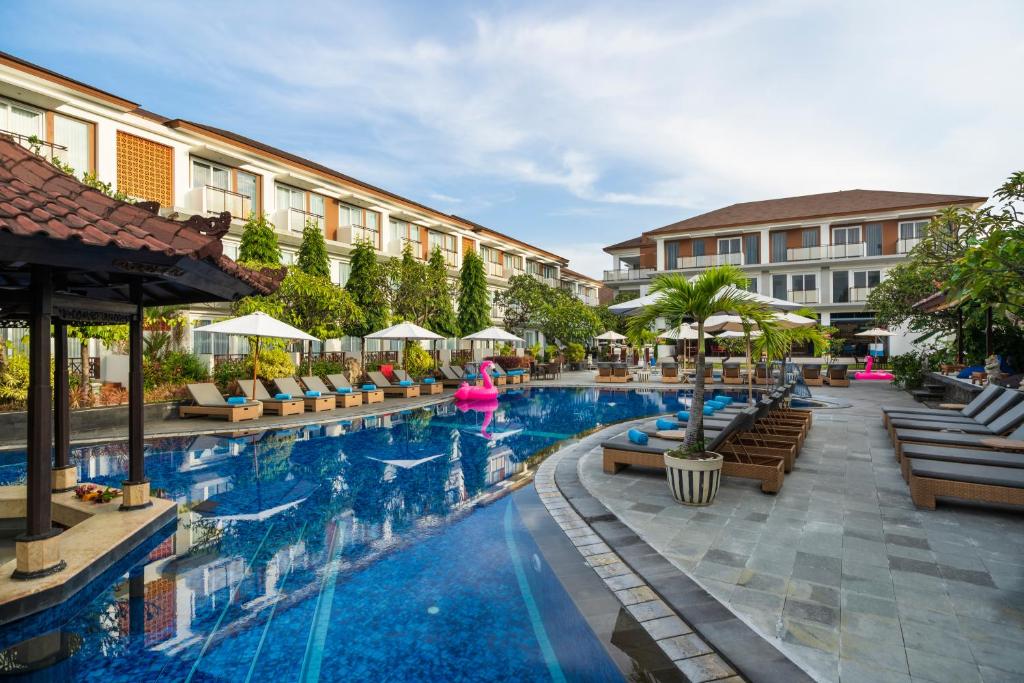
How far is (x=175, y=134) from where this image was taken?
1923cm

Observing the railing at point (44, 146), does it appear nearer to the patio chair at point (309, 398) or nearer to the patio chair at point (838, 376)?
the patio chair at point (309, 398)

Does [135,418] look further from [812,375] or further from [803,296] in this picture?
[803,296]

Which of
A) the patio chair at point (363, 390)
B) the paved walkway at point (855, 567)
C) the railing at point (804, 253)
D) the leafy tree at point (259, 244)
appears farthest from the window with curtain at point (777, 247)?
the paved walkway at point (855, 567)

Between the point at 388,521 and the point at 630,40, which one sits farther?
the point at 630,40

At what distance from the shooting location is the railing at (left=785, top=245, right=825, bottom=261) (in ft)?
117

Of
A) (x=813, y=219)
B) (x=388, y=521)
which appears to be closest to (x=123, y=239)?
(x=388, y=521)

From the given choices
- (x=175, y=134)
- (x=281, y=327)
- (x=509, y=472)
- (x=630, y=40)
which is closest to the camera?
(x=509, y=472)

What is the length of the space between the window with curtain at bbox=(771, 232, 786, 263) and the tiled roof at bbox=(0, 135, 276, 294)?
3879 cm

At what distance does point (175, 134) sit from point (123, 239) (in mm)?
19672

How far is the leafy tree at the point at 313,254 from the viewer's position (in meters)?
21.9

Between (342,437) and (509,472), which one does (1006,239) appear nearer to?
(509,472)

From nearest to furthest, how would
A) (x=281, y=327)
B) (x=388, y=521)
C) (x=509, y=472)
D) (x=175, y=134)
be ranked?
(x=388, y=521) → (x=509, y=472) → (x=281, y=327) → (x=175, y=134)

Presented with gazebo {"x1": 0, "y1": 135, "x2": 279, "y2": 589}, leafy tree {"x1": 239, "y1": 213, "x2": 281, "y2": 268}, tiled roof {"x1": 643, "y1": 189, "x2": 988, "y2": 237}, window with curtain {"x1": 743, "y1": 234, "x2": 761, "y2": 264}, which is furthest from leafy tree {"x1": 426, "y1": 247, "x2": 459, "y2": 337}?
window with curtain {"x1": 743, "y1": 234, "x2": 761, "y2": 264}

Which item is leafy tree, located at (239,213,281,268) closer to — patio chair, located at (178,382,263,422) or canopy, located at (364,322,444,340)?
canopy, located at (364,322,444,340)
